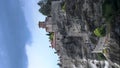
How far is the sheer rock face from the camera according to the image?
9493cm

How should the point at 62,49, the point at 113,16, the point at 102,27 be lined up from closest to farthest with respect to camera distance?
the point at 113,16 < the point at 102,27 < the point at 62,49

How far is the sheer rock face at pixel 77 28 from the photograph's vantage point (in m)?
94.9

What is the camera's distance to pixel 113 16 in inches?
3137

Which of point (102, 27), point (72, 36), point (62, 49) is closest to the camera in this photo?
point (102, 27)

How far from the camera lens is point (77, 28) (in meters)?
104

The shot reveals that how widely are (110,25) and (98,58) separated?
1919cm

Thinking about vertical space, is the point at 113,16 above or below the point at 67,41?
above

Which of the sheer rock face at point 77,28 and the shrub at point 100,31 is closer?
the shrub at point 100,31

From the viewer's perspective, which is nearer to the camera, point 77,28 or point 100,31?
point 100,31

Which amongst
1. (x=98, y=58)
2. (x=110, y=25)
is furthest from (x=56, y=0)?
(x=110, y=25)

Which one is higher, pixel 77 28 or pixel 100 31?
pixel 100 31

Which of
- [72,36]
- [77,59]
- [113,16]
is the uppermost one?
[113,16]

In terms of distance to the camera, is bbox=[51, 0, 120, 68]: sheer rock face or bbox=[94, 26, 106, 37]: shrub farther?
bbox=[51, 0, 120, 68]: sheer rock face

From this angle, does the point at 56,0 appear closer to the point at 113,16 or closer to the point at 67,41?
the point at 67,41
